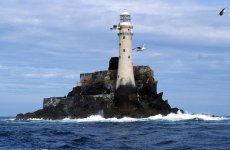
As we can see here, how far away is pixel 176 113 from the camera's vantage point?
80375mm

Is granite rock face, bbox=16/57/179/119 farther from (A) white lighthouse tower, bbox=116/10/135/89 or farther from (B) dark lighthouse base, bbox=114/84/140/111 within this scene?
(A) white lighthouse tower, bbox=116/10/135/89

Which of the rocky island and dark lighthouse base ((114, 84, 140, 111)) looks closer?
the rocky island

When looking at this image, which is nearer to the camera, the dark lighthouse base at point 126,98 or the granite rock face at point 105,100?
the granite rock face at point 105,100

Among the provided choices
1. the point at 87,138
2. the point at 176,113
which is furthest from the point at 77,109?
the point at 87,138

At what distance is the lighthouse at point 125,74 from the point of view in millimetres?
78312

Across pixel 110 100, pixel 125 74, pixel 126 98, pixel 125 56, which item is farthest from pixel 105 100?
pixel 125 56

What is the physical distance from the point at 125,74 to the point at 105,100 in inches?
184

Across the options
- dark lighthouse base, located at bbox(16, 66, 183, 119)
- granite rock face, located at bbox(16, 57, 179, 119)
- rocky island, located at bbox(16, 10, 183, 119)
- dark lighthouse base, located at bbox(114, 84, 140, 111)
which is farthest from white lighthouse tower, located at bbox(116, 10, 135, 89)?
granite rock face, located at bbox(16, 57, 179, 119)

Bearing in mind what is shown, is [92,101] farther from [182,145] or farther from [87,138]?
[182,145]

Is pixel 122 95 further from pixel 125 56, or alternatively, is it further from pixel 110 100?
pixel 125 56

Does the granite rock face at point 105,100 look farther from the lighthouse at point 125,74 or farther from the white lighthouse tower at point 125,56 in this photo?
the white lighthouse tower at point 125,56

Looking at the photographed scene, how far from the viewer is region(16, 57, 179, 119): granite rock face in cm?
7819

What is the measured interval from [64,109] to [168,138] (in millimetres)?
46453

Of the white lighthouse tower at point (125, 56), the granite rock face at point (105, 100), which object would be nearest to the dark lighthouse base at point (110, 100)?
the granite rock face at point (105, 100)
